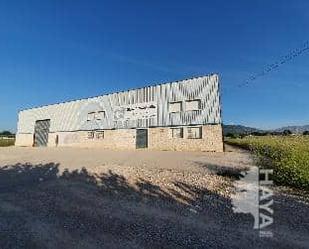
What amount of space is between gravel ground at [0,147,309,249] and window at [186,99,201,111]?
16.9 metres

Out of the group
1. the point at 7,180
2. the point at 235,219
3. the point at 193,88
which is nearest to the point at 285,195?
the point at 235,219

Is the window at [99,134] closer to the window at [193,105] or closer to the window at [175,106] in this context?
the window at [175,106]

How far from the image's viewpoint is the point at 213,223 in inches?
312

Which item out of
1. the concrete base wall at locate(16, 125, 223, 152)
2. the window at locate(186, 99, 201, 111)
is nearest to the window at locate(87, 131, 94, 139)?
the concrete base wall at locate(16, 125, 223, 152)

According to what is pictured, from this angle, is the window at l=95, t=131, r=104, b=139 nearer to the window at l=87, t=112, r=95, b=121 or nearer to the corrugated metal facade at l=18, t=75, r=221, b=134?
the corrugated metal facade at l=18, t=75, r=221, b=134

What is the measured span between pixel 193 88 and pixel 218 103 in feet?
10.2

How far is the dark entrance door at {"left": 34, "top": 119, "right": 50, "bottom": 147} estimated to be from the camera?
47.2 metres

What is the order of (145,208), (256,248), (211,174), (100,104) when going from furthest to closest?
(100,104), (211,174), (145,208), (256,248)

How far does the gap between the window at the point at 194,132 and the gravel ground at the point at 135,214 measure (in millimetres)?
15970

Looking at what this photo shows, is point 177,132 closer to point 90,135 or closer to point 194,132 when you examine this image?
point 194,132

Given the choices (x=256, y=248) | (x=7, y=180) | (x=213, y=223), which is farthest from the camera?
(x=7, y=180)

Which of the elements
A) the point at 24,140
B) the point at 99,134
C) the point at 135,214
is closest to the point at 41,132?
the point at 24,140

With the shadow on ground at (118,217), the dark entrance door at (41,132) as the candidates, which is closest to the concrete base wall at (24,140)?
the dark entrance door at (41,132)

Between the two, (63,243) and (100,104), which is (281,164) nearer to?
(63,243)
